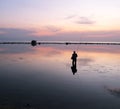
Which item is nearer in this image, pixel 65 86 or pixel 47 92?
pixel 47 92

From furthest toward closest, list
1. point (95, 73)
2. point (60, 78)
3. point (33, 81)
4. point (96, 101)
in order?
point (95, 73) < point (60, 78) < point (33, 81) < point (96, 101)

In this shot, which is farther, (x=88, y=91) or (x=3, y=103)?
(x=88, y=91)

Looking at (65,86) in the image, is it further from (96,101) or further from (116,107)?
(116,107)

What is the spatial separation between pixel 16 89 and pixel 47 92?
116 inches

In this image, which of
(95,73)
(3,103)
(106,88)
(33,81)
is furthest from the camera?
(95,73)

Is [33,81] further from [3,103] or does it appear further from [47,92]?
[3,103]

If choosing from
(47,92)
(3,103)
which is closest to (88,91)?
(47,92)

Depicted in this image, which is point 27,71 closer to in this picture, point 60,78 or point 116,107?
point 60,78

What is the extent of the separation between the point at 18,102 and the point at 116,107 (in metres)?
7.35

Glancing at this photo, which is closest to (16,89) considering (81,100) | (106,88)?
(81,100)

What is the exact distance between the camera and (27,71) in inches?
1339

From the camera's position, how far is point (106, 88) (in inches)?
1005

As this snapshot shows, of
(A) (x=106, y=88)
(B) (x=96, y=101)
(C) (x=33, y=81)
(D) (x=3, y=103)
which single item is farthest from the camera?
(C) (x=33, y=81)

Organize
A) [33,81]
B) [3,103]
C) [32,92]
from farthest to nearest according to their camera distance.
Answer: [33,81], [32,92], [3,103]
